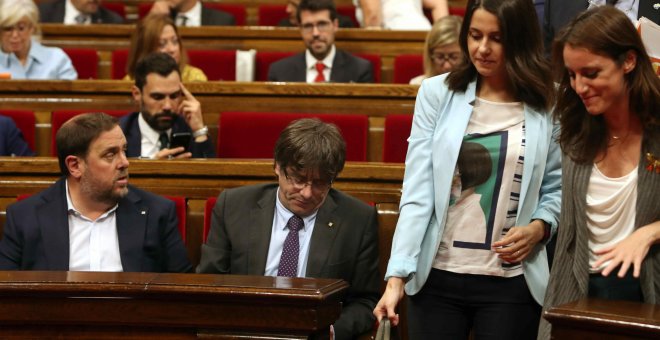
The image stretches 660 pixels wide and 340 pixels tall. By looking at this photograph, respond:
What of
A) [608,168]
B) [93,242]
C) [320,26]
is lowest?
[93,242]

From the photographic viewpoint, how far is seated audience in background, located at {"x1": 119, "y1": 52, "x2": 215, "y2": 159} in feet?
7.42

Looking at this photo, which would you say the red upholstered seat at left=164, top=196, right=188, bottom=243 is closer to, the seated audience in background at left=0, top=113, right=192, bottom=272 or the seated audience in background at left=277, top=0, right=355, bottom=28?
the seated audience in background at left=0, top=113, right=192, bottom=272

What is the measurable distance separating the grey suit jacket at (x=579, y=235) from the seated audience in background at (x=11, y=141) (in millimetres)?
1491

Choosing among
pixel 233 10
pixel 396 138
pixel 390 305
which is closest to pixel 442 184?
pixel 390 305

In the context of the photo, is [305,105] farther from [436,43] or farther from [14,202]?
[14,202]

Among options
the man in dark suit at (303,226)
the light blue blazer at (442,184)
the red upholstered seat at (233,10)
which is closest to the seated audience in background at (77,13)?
the red upholstered seat at (233,10)

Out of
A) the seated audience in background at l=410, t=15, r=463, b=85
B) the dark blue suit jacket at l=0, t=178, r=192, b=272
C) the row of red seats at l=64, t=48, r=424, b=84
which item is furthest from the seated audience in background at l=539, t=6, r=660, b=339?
the row of red seats at l=64, t=48, r=424, b=84

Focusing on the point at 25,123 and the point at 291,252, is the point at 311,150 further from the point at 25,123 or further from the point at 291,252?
the point at 25,123

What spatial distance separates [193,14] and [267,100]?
1240 mm

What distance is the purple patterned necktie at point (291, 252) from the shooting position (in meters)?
1.54

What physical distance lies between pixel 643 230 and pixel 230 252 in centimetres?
69

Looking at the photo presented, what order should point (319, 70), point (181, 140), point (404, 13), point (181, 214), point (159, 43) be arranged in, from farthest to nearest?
point (404, 13) → point (319, 70) → point (159, 43) → point (181, 140) → point (181, 214)

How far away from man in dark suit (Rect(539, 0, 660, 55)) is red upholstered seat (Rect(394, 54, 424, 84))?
1.05 metres

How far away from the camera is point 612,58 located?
3.72ft
